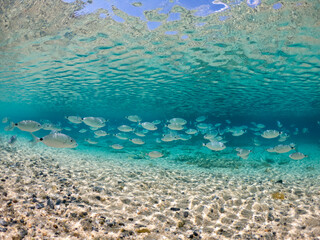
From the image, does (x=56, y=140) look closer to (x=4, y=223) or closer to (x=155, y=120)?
(x=4, y=223)

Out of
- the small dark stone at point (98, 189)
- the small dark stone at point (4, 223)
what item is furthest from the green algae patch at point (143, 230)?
the small dark stone at point (4, 223)

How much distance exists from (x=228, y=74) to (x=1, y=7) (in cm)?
1805

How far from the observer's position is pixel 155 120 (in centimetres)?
1225

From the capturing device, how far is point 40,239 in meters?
3.34

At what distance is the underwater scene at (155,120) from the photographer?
442 centimetres

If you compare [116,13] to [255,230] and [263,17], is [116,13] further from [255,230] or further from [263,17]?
[255,230]

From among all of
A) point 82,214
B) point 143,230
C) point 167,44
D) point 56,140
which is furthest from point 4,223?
point 167,44

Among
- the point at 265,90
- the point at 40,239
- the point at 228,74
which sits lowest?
the point at 265,90

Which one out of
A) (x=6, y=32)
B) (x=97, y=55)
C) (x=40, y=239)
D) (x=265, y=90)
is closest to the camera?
(x=40, y=239)

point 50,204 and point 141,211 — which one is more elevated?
point 50,204

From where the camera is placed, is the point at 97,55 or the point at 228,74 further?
the point at 228,74

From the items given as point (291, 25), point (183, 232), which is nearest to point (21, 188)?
point (183, 232)

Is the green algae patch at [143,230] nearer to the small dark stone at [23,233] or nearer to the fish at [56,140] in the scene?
the small dark stone at [23,233]

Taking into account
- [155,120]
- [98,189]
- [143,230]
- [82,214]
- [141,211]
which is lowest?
[155,120]
